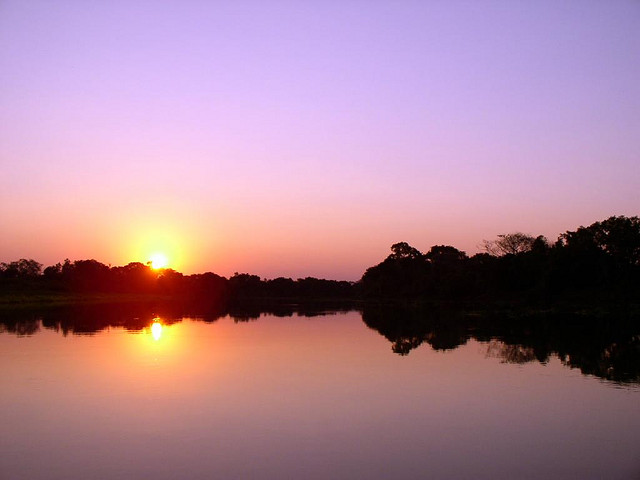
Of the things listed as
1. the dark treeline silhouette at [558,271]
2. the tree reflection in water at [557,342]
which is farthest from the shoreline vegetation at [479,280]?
the tree reflection in water at [557,342]

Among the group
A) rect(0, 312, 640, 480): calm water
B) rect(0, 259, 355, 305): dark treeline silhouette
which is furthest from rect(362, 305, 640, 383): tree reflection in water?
rect(0, 259, 355, 305): dark treeline silhouette

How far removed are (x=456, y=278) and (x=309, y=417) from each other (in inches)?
3104

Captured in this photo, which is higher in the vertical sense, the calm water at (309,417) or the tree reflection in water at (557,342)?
the calm water at (309,417)

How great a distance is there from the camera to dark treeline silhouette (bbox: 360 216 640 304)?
6469 cm

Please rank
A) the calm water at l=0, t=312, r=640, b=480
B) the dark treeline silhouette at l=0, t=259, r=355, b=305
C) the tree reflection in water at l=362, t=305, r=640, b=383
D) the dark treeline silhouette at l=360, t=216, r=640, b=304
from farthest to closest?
1. the dark treeline silhouette at l=0, t=259, r=355, b=305
2. the dark treeline silhouette at l=360, t=216, r=640, b=304
3. the tree reflection in water at l=362, t=305, r=640, b=383
4. the calm water at l=0, t=312, r=640, b=480

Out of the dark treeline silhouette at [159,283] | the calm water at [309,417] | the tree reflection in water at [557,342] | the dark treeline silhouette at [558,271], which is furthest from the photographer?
the dark treeline silhouette at [159,283]

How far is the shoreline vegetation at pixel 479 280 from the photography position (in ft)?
213

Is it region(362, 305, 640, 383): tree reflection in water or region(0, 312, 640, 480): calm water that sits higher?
region(0, 312, 640, 480): calm water

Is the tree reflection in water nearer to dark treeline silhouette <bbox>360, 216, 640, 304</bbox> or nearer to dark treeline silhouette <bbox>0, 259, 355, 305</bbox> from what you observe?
dark treeline silhouette <bbox>360, 216, 640, 304</bbox>

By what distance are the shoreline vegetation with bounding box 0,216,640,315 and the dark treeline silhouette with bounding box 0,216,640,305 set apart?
12cm

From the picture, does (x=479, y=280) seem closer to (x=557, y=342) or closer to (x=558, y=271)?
(x=558, y=271)

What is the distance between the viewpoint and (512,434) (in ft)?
40.1

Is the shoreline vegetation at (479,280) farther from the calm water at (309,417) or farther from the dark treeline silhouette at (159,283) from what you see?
the calm water at (309,417)

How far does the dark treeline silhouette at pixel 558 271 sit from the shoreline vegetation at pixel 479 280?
0.36 ft
